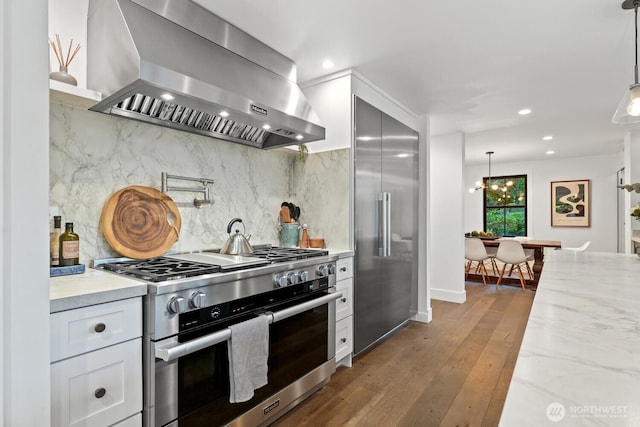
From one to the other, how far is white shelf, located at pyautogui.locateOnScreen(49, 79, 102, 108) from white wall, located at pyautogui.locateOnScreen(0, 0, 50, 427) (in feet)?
2.01

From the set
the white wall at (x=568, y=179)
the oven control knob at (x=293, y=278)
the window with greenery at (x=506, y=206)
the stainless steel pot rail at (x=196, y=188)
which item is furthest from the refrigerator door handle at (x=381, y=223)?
the white wall at (x=568, y=179)

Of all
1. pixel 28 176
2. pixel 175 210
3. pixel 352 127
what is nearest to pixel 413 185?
pixel 352 127

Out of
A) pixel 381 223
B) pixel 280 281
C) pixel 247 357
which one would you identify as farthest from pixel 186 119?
pixel 381 223

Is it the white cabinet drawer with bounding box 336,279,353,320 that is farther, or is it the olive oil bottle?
the white cabinet drawer with bounding box 336,279,353,320

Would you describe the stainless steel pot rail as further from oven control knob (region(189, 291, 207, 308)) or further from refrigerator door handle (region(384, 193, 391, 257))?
refrigerator door handle (region(384, 193, 391, 257))

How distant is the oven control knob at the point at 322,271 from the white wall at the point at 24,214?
4.79 feet

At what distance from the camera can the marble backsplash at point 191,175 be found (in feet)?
5.57

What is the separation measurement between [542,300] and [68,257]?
1.99 m

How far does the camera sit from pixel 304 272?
2.04m

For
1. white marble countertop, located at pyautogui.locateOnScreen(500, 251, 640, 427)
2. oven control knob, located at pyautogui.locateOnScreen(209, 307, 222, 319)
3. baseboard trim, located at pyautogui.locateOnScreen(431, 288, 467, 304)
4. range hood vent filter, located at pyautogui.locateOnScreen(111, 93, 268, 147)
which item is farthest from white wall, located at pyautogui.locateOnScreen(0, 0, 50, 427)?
baseboard trim, located at pyautogui.locateOnScreen(431, 288, 467, 304)

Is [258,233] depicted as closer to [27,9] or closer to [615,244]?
[27,9]

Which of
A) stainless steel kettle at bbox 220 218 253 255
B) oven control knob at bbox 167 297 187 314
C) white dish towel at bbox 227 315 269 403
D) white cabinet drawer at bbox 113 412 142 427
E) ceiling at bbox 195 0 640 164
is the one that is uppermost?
ceiling at bbox 195 0 640 164

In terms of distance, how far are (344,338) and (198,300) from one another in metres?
1.40

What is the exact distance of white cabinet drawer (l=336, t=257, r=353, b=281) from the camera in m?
2.43
